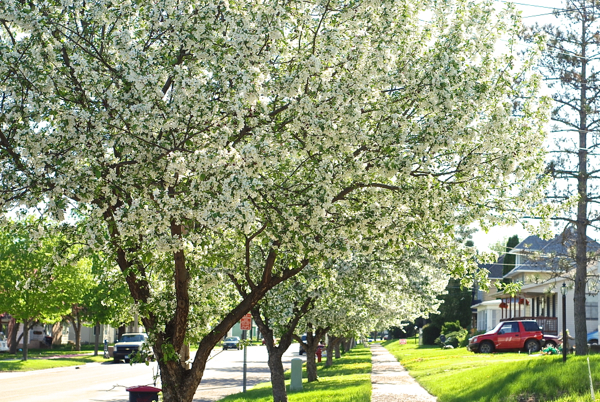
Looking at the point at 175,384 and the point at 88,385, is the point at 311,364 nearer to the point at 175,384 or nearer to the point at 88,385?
the point at 88,385

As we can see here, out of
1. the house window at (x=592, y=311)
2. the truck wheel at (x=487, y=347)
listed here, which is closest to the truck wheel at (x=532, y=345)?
the truck wheel at (x=487, y=347)

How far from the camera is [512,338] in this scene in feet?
120

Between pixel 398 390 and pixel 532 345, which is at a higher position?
pixel 398 390

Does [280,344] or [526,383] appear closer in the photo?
[526,383]

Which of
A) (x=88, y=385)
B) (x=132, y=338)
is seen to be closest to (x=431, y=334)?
(x=132, y=338)

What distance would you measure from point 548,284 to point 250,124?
128 ft

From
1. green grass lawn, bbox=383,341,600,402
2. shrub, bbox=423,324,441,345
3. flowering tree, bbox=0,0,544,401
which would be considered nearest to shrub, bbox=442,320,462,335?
shrub, bbox=423,324,441,345

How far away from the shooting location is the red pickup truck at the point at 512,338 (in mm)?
36000

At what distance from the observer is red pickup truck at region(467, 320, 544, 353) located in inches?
1417

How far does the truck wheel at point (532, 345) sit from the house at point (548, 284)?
2.63 meters

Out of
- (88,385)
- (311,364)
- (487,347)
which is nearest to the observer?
(88,385)

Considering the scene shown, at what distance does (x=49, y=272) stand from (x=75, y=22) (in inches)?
134

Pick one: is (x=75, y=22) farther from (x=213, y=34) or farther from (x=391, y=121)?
(x=391, y=121)

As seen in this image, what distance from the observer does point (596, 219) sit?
75.1ft
